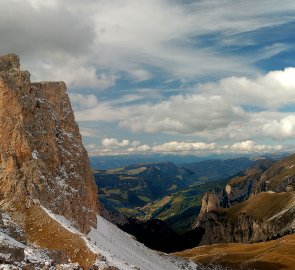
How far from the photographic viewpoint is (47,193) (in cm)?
6066

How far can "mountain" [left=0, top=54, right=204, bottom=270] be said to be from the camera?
4534cm

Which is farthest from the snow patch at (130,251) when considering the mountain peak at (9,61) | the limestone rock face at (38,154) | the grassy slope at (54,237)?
the mountain peak at (9,61)

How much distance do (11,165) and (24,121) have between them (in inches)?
414

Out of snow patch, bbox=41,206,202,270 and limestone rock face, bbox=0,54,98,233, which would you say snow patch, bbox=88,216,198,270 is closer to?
snow patch, bbox=41,206,202,270

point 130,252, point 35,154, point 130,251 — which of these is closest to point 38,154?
point 35,154

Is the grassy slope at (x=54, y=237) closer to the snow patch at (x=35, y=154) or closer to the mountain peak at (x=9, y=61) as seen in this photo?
the snow patch at (x=35, y=154)

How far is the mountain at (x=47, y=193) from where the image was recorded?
45344mm

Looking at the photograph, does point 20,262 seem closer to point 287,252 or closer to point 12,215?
point 12,215

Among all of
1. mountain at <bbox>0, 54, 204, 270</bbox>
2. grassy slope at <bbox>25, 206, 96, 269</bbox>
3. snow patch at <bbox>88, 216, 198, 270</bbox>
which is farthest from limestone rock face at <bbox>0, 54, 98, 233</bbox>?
grassy slope at <bbox>25, 206, 96, 269</bbox>

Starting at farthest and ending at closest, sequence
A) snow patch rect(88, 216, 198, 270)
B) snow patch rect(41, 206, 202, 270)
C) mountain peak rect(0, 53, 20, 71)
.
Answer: mountain peak rect(0, 53, 20, 71) < snow patch rect(88, 216, 198, 270) < snow patch rect(41, 206, 202, 270)

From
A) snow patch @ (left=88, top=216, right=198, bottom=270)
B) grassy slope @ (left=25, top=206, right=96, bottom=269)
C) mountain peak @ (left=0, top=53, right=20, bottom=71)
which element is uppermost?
mountain peak @ (left=0, top=53, right=20, bottom=71)

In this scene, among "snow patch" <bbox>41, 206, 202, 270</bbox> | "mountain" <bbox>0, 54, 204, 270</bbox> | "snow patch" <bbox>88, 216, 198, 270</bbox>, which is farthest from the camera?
"snow patch" <bbox>88, 216, 198, 270</bbox>

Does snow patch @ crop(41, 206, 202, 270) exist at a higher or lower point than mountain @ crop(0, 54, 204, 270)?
lower

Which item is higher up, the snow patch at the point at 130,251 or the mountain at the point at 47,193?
the mountain at the point at 47,193
